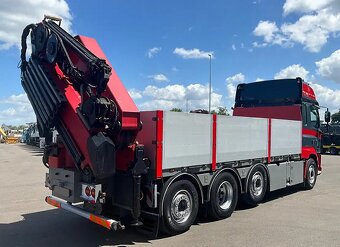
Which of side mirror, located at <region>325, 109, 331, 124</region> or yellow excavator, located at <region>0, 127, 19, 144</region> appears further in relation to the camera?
yellow excavator, located at <region>0, 127, 19, 144</region>

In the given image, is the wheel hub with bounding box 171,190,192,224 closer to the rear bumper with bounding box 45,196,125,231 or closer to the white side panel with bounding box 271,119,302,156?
the rear bumper with bounding box 45,196,125,231

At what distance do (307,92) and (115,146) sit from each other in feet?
25.5

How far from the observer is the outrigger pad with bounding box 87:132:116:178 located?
562cm

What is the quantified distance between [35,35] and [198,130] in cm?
353

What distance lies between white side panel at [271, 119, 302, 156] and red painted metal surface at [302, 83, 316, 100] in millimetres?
1120

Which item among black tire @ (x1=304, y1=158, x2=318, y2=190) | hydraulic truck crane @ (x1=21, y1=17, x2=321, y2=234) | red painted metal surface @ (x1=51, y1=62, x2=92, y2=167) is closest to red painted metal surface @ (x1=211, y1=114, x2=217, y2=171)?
hydraulic truck crane @ (x1=21, y1=17, x2=321, y2=234)

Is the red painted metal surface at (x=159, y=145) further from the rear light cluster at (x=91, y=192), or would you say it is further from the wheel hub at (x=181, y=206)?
the rear light cluster at (x=91, y=192)

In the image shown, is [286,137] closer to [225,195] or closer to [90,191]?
[225,195]

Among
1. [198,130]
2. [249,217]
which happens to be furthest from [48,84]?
[249,217]

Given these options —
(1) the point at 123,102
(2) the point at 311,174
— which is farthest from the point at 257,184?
(1) the point at 123,102

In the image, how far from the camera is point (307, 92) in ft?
37.8

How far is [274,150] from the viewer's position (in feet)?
31.0

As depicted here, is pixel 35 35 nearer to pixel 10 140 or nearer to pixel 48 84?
pixel 48 84

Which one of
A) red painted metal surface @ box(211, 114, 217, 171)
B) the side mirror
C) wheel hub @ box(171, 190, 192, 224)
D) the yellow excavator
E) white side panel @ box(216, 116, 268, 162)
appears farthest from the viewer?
the yellow excavator
